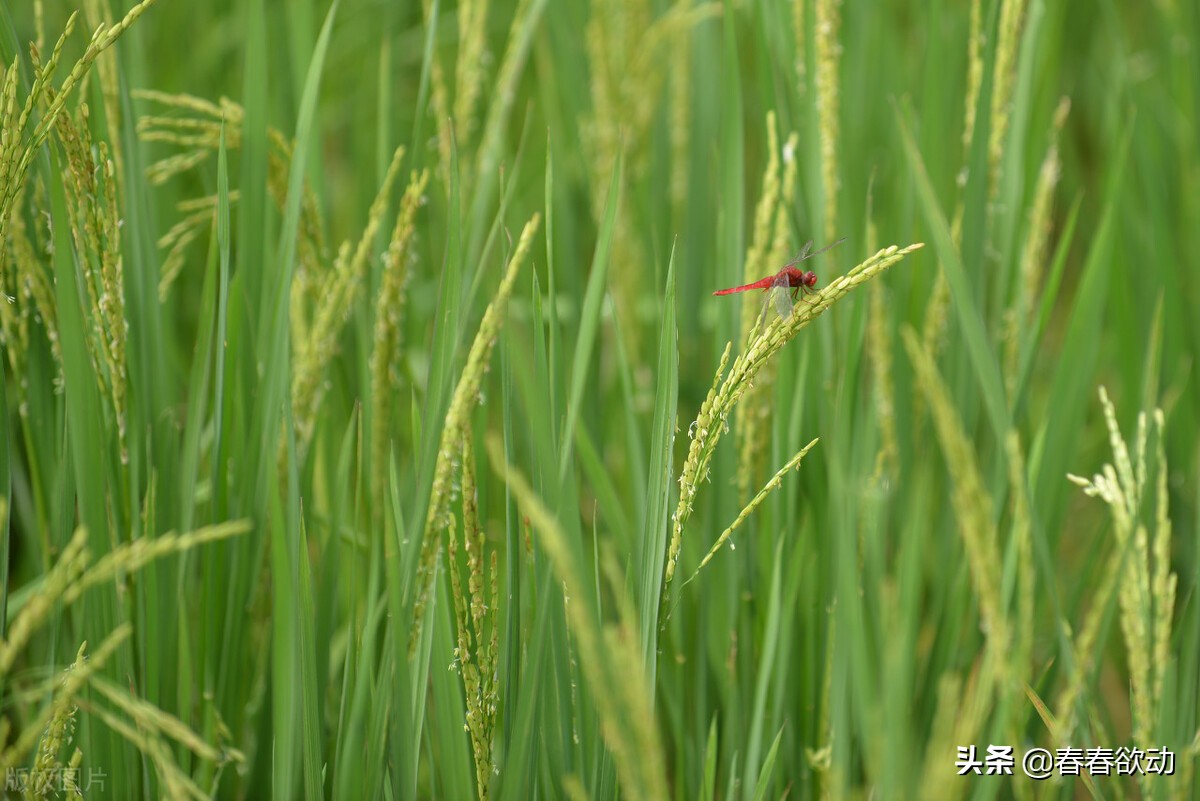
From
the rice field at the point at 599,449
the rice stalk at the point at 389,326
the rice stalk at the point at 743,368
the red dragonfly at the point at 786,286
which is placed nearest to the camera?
the rice stalk at the point at 743,368

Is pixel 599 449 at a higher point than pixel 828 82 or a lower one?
lower

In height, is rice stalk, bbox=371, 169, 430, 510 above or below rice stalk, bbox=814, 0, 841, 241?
below

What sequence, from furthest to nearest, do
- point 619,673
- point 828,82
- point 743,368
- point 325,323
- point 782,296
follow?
1. point 828,82
2. point 325,323
3. point 782,296
4. point 743,368
5. point 619,673

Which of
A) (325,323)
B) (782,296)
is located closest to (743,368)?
(782,296)

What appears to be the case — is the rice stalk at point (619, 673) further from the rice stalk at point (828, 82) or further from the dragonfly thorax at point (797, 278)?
the rice stalk at point (828, 82)

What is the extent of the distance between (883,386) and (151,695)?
0.95 meters

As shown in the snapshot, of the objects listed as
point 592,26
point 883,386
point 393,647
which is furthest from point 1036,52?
point 393,647

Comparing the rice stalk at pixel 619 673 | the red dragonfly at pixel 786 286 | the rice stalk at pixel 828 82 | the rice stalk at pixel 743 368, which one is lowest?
the rice stalk at pixel 619 673

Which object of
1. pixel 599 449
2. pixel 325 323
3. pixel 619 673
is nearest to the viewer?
pixel 619 673

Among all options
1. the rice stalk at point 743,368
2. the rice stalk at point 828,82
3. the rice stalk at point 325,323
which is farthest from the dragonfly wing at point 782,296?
the rice stalk at point 325,323

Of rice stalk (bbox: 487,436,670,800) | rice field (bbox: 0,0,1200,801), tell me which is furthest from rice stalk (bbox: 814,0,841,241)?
rice stalk (bbox: 487,436,670,800)

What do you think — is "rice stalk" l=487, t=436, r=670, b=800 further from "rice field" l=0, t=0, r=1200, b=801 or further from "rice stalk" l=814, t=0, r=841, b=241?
"rice stalk" l=814, t=0, r=841, b=241

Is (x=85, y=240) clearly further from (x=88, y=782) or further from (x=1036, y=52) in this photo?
(x=1036, y=52)

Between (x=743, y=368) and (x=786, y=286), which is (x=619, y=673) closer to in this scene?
(x=743, y=368)
